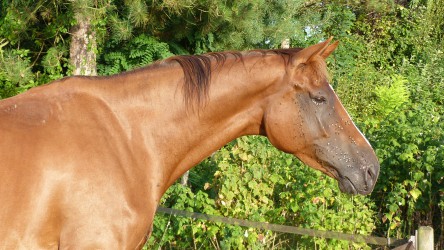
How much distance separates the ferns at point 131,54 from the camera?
862 centimetres

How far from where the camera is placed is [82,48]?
8.34 metres

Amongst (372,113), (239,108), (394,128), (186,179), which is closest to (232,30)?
(186,179)

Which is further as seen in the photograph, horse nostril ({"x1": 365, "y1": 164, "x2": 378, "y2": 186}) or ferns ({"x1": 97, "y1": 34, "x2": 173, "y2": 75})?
ferns ({"x1": 97, "y1": 34, "x2": 173, "y2": 75})

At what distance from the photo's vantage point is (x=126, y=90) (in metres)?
3.67

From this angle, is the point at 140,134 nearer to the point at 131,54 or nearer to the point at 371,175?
the point at 371,175

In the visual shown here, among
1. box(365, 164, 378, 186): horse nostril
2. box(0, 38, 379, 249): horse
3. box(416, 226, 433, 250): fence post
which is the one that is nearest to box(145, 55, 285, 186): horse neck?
box(0, 38, 379, 249): horse

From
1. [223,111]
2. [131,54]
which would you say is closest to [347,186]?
[223,111]

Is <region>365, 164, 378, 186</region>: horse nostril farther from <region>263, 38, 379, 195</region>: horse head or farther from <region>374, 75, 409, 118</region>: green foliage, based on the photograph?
<region>374, 75, 409, 118</region>: green foliage

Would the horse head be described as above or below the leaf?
above

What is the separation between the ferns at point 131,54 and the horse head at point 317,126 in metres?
4.92

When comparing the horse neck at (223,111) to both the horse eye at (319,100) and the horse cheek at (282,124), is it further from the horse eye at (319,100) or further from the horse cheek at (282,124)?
the horse eye at (319,100)

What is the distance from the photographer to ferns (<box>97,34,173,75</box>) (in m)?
8.62

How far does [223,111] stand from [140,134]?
0.51 meters

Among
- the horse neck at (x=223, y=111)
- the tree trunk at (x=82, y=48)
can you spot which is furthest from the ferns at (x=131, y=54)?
the horse neck at (x=223, y=111)
